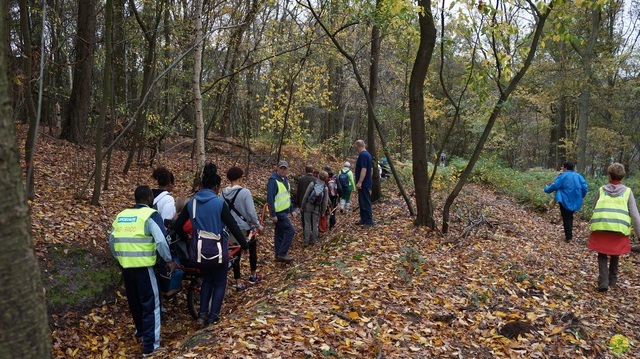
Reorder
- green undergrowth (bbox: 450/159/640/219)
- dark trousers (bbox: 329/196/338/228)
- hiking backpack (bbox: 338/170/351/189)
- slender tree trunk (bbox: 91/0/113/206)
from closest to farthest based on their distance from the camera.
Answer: slender tree trunk (bbox: 91/0/113/206) → dark trousers (bbox: 329/196/338/228) → hiking backpack (bbox: 338/170/351/189) → green undergrowth (bbox: 450/159/640/219)

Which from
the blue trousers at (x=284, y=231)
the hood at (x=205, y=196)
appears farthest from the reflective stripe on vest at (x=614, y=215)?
the hood at (x=205, y=196)

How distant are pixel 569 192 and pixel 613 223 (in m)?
3.44

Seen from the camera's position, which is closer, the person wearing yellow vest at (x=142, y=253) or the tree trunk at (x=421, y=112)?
the person wearing yellow vest at (x=142, y=253)

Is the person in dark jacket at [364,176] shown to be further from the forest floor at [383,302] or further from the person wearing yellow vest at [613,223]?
the person wearing yellow vest at [613,223]

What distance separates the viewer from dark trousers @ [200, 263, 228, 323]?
543cm

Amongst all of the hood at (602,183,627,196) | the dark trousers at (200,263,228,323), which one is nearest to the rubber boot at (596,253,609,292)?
the hood at (602,183,627,196)

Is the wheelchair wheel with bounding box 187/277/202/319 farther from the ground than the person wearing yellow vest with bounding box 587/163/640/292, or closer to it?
closer to it

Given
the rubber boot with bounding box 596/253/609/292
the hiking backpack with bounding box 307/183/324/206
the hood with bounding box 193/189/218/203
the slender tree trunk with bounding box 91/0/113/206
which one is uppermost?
the slender tree trunk with bounding box 91/0/113/206

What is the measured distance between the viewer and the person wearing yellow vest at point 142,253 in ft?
15.7

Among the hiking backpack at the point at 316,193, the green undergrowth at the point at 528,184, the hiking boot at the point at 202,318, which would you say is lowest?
the hiking boot at the point at 202,318

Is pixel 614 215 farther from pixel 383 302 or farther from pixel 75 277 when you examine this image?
pixel 75 277

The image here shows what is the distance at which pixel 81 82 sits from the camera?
1272 cm

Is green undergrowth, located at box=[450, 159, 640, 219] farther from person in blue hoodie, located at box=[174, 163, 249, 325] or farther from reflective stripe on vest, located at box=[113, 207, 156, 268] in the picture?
reflective stripe on vest, located at box=[113, 207, 156, 268]

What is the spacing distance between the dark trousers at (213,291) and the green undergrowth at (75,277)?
1664 mm
